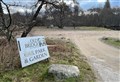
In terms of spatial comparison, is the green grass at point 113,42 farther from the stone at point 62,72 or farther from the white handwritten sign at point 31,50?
the stone at point 62,72

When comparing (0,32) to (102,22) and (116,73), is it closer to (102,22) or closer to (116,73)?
(116,73)

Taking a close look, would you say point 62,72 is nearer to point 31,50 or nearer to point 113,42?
point 31,50

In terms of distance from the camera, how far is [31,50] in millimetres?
9352

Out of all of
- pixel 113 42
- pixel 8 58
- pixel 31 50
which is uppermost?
pixel 31 50

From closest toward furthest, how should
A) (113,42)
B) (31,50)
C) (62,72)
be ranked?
(62,72) → (31,50) → (113,42)

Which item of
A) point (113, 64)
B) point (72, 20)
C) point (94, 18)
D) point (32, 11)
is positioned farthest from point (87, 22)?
point (113, 64)

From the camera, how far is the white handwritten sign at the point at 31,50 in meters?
8.80

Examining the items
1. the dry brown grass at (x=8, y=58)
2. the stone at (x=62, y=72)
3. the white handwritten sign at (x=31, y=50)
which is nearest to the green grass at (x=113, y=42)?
the white handwritten sign at (x=31, y=50)

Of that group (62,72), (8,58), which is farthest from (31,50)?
(62,72)

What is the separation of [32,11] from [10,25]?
23.2 ft

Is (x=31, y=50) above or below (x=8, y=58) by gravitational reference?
above

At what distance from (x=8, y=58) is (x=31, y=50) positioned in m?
0.82

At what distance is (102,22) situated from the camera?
200 ft

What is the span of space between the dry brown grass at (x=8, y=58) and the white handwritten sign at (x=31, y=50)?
1.23ft
